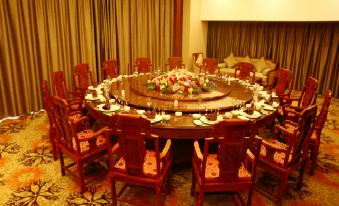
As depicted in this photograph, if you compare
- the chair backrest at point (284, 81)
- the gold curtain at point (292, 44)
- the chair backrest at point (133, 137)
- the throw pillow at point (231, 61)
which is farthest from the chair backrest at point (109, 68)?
the gold curtain at point (292, 44)

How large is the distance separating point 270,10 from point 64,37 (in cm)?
456

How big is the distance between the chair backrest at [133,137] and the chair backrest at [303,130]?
1314 millimetres

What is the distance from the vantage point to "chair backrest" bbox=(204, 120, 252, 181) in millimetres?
2016

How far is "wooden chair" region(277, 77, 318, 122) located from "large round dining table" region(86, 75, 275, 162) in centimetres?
42

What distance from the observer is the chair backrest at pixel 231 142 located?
2.02 meters

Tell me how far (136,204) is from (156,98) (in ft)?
4.83

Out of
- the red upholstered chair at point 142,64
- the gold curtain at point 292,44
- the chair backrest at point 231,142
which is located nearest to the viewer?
the chair backrest at point 231,142

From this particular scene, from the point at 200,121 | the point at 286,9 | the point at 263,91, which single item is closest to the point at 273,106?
the point at 263,91

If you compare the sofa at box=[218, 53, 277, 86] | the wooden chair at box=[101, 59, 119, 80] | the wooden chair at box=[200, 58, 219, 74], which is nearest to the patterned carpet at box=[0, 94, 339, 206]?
the wooden chair at box=[101, 59, 119, 80]

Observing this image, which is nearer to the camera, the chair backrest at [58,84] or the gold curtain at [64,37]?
the chair backrest at [58,84]

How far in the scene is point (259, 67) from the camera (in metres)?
6.89

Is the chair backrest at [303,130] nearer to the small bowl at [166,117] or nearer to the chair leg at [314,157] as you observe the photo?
the chair leg at [314,157]

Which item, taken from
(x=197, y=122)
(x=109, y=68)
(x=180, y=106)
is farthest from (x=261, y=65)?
(x=197, y=122)

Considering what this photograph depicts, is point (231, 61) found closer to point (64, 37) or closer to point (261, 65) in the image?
point (261, 65)
